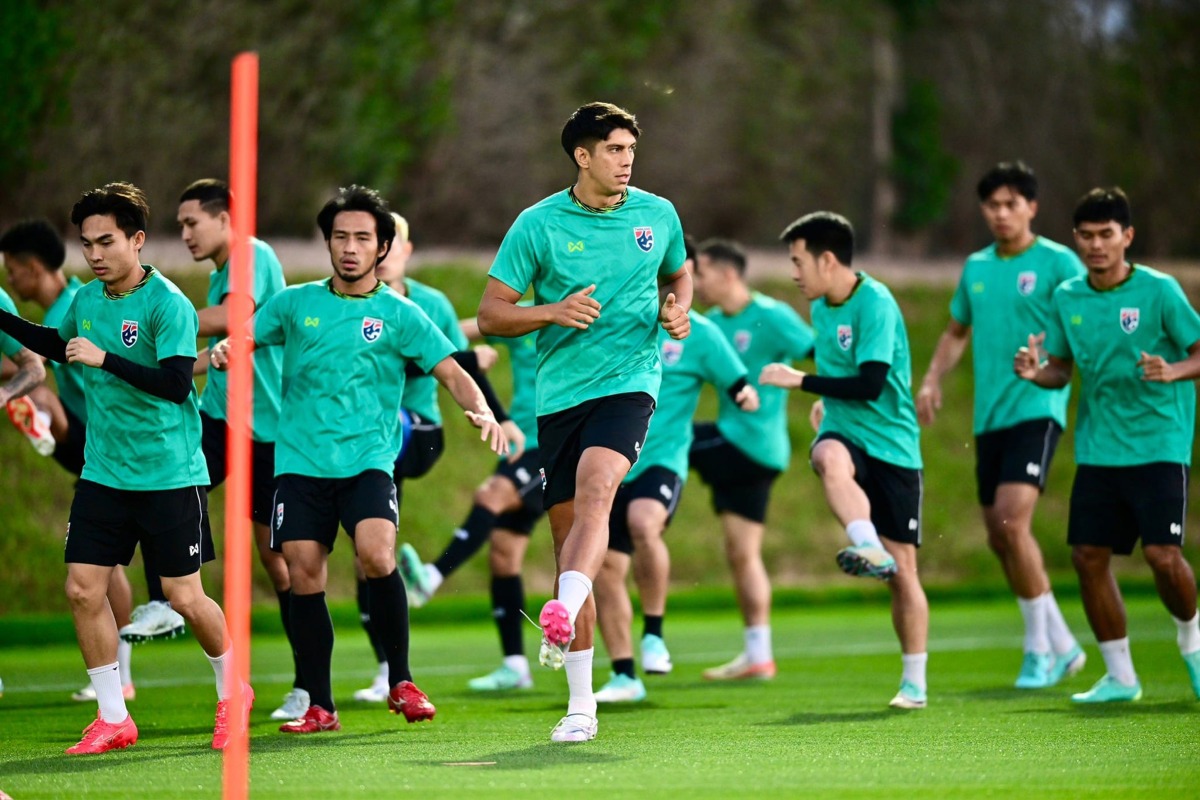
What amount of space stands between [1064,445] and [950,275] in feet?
10.2

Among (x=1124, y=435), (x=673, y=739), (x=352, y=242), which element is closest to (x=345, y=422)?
(x=352, y=242)

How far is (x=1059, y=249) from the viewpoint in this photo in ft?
31.1

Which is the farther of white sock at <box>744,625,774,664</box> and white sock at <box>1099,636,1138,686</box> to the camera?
white sock at <box>744,625,774,664</box>

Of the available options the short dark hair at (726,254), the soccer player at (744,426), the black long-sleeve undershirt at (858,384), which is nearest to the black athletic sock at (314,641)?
the black long-sleeve undershirt at (858,384)

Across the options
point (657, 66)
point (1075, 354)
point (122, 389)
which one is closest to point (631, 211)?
point (122, 389)

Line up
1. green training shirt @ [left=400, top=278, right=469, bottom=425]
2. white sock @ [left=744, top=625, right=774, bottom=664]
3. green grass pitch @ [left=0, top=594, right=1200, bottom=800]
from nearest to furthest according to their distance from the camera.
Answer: green grass pitch @ [left=0, top=594, right=1200, bottom=800]
green training shirt @ [left=400, top=278, right=469, bottom=425]
white sock @ [left=744, top=625, right=774, bottom=664]

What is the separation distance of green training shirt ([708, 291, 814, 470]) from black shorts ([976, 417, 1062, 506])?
148 centimetres

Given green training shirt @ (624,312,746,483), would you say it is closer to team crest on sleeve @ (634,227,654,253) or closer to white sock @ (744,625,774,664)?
white sock @ (744,625,774,664)

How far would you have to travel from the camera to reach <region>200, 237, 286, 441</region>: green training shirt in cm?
802

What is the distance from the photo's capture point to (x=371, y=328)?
23.1 ft

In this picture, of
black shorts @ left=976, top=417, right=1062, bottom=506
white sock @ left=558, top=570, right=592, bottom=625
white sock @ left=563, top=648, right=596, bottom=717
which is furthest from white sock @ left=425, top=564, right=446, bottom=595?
black shorts @ left=976, top=417, right=1062, bottom=506

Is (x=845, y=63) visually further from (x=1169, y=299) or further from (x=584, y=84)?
(x=1169, y=299)

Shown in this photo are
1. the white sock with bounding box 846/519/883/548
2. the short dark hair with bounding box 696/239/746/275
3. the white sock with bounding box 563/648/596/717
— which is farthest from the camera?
the short dark hair with bounding box 696/239/746/275

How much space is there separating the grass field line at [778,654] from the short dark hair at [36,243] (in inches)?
92.1
